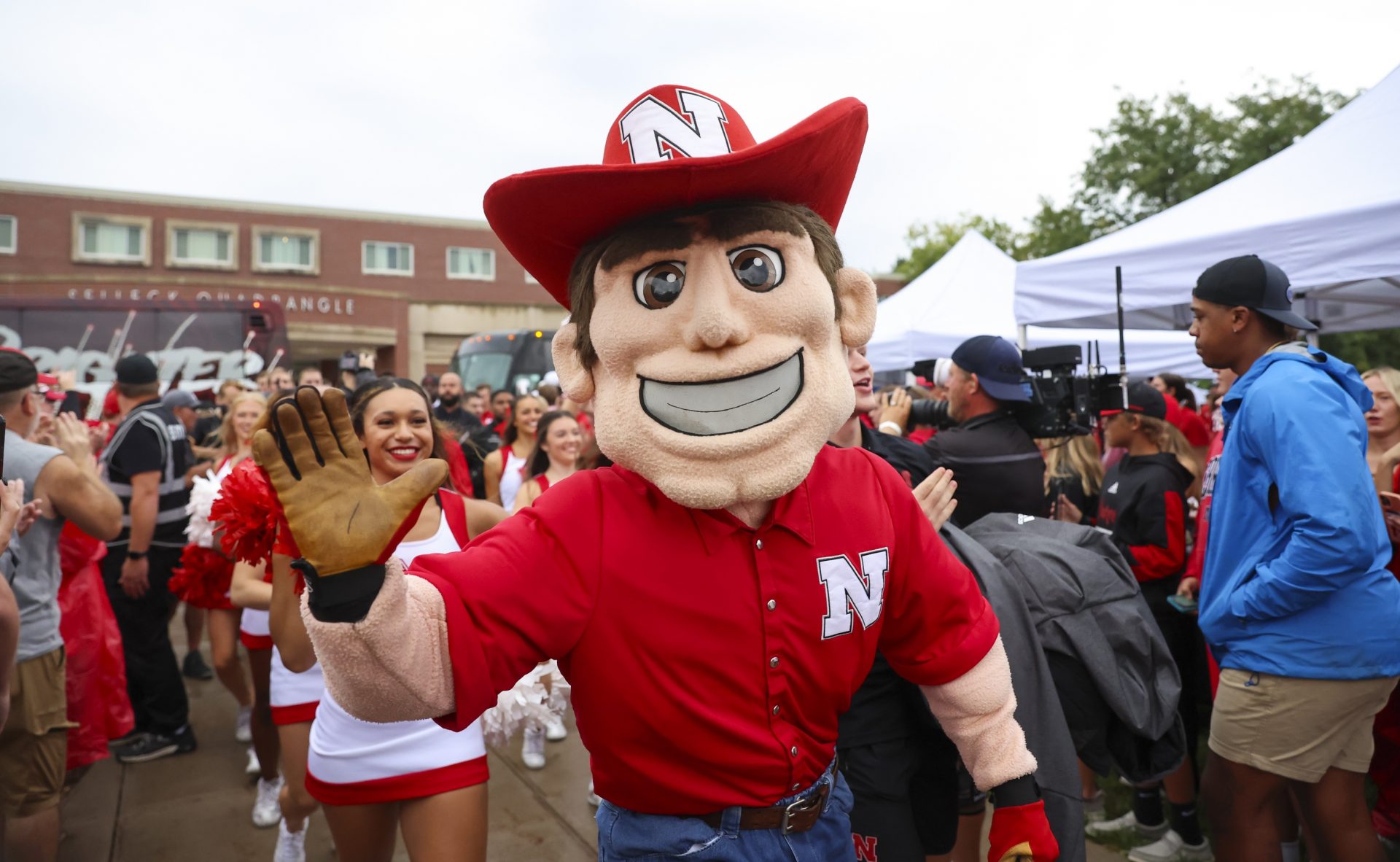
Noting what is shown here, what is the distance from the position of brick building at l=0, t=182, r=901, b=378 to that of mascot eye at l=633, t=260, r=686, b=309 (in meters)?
27.7

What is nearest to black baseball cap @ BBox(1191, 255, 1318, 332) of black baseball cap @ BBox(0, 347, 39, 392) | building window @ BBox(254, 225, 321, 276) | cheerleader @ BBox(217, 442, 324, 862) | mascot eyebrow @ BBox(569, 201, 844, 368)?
mascot eyebrow @ BBox(569, 201, 844, 368)

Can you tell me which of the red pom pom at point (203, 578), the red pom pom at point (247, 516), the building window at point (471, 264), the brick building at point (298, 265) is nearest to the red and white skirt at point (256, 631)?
the red pom pom at point (203, 578)

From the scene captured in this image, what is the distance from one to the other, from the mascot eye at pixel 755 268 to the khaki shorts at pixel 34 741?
287cm

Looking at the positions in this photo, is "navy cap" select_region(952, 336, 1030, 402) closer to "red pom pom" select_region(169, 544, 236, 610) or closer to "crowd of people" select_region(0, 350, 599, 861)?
"crowd of people" select_region(0, 350, 599, 861)

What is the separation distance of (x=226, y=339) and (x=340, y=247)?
20.9 meters

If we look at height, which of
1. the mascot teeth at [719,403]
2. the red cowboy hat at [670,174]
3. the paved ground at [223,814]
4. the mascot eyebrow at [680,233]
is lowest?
the paved ground at [223,814]

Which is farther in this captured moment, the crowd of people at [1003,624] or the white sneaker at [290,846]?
the white sneaker at [290,846]

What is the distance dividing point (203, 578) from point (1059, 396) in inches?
160

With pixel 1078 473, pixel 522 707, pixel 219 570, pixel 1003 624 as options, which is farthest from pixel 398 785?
pixel 1078 473

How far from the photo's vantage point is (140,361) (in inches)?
208

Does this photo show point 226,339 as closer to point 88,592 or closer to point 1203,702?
point 88,592

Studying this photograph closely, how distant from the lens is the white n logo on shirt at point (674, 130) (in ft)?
5.65

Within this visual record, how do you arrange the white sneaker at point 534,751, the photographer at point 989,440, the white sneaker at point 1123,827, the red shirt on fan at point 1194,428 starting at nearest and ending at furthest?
1. the photographer at point 989,440
2. the white sneaker at point 1123,827
3. the white sneaker at point 534,751
4. the red shirt on fan at point 1194,428

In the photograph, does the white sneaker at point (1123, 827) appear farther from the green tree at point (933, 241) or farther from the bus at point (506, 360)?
the green tree at point (933, 241)
